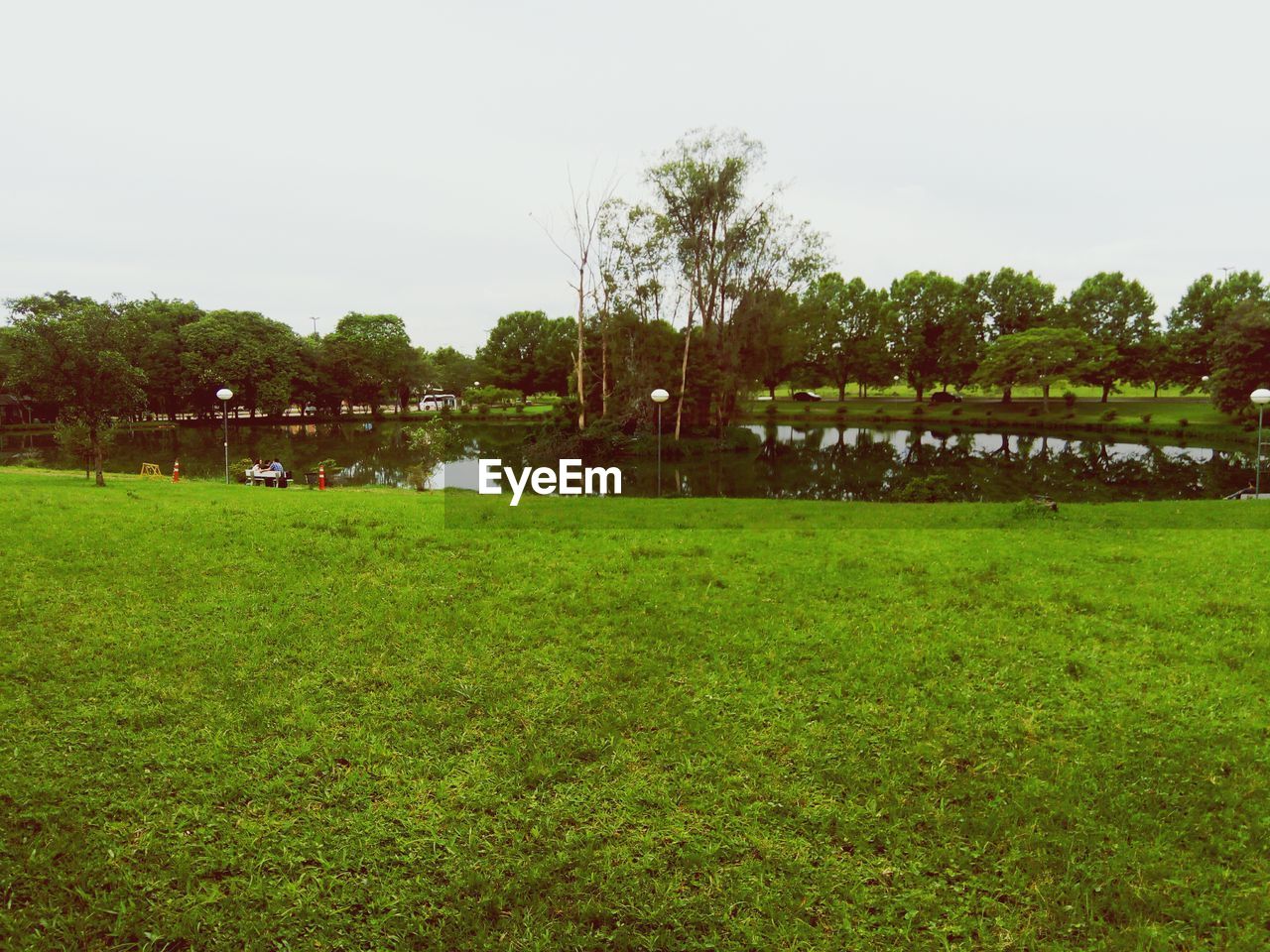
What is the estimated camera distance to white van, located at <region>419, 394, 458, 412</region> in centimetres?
7131

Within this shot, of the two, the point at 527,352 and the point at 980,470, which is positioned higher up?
the point at 527,352

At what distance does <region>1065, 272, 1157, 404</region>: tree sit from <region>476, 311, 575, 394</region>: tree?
39191mm

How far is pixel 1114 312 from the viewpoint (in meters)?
49.1

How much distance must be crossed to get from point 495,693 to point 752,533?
497 cm

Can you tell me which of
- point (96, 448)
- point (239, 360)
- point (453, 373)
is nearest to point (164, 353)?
point (239, 360)

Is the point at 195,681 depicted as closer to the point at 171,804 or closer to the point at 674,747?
the point at 171,804

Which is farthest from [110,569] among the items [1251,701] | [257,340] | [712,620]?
[257,340]

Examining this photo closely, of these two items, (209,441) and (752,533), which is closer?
(752,533)

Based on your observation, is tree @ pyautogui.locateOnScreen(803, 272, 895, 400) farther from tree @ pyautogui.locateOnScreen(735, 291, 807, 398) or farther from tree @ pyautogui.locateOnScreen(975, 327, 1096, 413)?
tree @ pyautogui.locateOnScreen(735, 291, 807, 398)

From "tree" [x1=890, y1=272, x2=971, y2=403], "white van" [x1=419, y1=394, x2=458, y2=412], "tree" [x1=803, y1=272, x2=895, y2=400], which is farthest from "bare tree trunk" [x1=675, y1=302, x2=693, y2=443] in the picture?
"white van" [x1=419, y1=394, x2=458, y2=412]

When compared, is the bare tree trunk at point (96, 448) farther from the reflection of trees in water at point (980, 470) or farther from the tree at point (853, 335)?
the tree at point (853, 335)

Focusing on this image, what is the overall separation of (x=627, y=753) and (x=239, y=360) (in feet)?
181

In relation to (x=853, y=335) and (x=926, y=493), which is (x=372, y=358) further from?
(x=926, y=493)

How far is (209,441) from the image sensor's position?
132 feet
